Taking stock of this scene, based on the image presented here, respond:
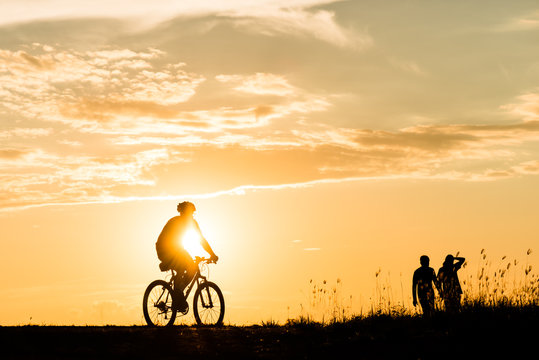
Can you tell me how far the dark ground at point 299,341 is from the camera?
9.84m

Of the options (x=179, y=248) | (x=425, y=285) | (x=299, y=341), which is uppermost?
(x=179, y=248)

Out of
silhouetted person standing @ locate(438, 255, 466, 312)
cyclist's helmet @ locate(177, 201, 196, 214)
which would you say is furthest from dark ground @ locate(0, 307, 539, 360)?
cyclist's helmet @ locate(177, 201, 196, 214)

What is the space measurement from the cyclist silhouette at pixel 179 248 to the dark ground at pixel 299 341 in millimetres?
1218

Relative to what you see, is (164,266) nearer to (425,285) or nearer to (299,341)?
(299,341)

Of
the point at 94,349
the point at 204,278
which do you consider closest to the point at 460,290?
the point at 204,278

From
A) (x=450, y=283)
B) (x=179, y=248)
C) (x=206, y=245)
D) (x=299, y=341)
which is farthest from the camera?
(x=450, y=283)

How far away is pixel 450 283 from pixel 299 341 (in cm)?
496

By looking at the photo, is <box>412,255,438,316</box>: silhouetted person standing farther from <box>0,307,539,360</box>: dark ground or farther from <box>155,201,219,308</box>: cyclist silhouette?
<box>155,201,219,308</box>: cyclist silhouette

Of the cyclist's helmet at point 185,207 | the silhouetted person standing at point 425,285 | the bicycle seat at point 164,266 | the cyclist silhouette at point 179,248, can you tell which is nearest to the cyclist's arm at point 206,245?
the cyclist silhouette at point 179,248

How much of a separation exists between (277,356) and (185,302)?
3.88 m

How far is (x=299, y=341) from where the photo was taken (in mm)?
11000

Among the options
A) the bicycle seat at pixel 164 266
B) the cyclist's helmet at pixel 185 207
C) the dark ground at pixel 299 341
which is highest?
the cyclist's helmet at pixel 185 207

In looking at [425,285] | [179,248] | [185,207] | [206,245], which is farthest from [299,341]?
[425,285]

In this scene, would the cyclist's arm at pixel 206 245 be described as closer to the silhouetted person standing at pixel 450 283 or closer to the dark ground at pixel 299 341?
the dark ground at pixel 299 341
